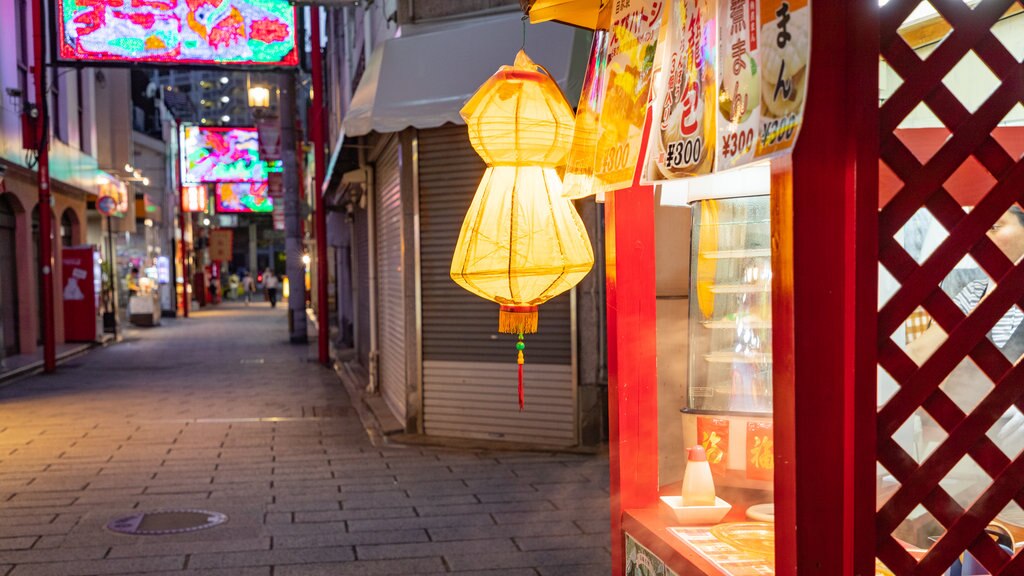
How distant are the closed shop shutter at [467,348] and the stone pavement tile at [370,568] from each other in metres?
4.26

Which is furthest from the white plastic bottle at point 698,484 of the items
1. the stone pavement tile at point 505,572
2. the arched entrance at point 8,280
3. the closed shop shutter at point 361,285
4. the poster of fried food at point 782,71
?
the arched entrance at point 8,280

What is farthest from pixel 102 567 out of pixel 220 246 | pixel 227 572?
pixel 220 246

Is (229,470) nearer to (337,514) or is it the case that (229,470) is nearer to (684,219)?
(337,514)

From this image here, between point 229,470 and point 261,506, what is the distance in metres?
1.79

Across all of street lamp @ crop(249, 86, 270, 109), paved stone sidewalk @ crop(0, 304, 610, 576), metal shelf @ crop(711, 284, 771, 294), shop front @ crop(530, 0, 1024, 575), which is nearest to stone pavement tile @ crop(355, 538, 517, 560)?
paved stone sidewalk @ crop(0, 304, 610, 576)

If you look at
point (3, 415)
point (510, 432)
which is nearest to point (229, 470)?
point (510, 432)

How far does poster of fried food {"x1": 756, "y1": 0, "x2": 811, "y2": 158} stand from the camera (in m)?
2.66

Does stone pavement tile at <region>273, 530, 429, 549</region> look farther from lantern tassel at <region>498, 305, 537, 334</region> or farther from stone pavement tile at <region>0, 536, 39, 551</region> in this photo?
lantern tassel at <region>498, 305, 537, 334</region>

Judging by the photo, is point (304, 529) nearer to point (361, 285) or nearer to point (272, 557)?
point (272, 557)

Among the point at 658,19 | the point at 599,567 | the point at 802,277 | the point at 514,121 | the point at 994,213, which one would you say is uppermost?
the point at 658,19

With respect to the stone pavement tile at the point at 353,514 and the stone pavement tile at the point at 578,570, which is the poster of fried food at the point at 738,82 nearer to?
the stone pavement tile at the point at 578,570

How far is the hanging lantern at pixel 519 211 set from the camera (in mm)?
4609

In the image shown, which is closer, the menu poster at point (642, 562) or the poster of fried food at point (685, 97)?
the poster of fried food at point (685, 97)

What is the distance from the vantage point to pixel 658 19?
3.87 meters
